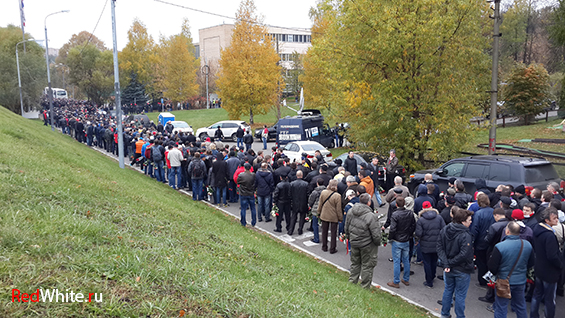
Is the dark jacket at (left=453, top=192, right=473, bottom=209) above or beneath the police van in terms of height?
beneath

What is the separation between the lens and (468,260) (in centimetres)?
612

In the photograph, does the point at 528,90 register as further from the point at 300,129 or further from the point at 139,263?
the point at 139,263

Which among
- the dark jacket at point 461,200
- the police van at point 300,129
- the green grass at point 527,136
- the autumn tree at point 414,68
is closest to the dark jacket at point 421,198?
the dark jacket at point 461,200

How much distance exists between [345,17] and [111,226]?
13.1 m

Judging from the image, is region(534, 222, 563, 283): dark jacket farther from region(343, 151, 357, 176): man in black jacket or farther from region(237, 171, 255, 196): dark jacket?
region(343, 151, 357, 176): man in black jacket

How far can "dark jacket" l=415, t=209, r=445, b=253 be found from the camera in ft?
24.1

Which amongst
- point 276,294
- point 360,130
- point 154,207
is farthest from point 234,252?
point 360,130

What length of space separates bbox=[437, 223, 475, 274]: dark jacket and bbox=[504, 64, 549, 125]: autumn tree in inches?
1101

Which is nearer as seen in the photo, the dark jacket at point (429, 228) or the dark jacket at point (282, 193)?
the dark jacket at point (429, 228)

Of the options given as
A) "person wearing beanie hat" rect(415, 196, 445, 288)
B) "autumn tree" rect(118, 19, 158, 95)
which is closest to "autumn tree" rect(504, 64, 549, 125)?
"person wearing beanie hat" rect(415, 196, 445, 288)

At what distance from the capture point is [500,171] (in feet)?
34.8

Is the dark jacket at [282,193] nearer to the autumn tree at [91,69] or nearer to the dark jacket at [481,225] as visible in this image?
the dark jacket at [481,225]

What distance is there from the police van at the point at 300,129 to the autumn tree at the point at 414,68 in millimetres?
7440

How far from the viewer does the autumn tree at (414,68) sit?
1493 centimetres
